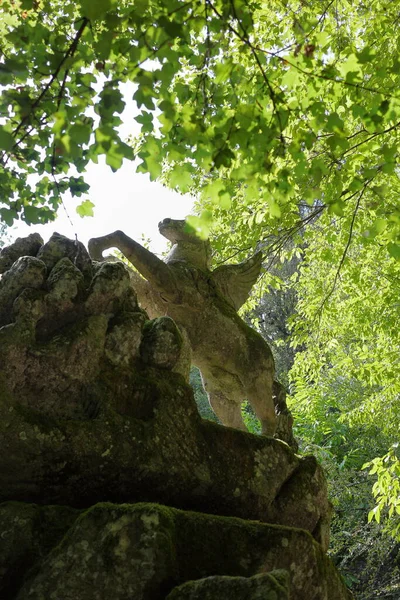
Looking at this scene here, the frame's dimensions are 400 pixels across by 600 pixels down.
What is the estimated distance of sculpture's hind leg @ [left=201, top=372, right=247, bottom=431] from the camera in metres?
5.68

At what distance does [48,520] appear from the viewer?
3.40 m

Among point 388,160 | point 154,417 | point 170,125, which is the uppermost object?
point 170,125

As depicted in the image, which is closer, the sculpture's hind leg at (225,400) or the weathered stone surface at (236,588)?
the weathered stone surface at (236,588)

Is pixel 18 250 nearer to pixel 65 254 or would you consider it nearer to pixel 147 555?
pixel 65 254

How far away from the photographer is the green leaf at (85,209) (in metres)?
3.56

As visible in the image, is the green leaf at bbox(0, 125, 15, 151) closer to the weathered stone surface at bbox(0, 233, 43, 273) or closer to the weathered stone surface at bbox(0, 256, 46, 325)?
the weathered stone surface at bbox(0, 256, 46, 325)

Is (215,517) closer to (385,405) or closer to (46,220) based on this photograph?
(46,220)

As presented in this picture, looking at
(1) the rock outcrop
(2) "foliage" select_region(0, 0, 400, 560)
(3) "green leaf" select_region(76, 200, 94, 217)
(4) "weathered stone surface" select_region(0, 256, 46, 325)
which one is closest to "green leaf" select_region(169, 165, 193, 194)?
(2) "foliage" select_region(0, 0, 400, 560)

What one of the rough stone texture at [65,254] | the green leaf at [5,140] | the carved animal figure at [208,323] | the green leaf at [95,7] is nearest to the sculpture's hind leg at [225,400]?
the carved animal figure at [208,323]

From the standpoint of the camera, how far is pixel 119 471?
3.80 m

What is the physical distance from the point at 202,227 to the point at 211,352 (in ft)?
8.39

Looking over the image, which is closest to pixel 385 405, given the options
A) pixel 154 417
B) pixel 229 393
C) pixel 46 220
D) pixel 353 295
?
pixel 353 295

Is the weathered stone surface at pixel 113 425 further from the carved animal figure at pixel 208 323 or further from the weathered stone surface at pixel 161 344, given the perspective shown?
the carved animal figure at pixel 208 323

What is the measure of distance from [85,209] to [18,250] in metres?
1.40
